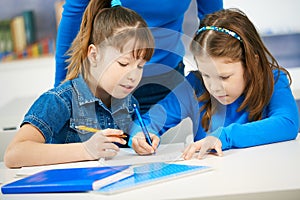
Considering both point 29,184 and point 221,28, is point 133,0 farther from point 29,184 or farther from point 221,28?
point 29,184

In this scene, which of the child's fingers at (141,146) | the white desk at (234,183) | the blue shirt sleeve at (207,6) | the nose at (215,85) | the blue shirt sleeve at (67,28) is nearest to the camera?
the white desk at (234,183)

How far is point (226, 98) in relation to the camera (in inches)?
60.4

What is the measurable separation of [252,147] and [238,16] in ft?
1.30

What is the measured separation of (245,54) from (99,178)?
0.65 metres

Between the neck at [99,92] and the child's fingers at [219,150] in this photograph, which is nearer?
the child's fingers at [219,150]

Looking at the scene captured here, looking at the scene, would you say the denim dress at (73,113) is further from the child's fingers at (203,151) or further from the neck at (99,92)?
the child's fingers at (203,151)

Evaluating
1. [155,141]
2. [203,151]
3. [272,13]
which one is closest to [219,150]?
[203,151]

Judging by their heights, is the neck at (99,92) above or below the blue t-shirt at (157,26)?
below

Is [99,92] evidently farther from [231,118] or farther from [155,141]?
[231,118]

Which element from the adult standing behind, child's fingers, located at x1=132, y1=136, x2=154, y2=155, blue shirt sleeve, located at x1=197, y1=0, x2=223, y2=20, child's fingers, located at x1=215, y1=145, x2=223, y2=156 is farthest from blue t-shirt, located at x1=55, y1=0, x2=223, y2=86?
child's fingers, located at x1=215, y1=145, x2=223, y2=156

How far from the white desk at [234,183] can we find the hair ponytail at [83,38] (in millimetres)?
421

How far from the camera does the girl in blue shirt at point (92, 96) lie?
1325mm

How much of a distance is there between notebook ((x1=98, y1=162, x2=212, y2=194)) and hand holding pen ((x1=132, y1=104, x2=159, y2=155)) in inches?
5.4

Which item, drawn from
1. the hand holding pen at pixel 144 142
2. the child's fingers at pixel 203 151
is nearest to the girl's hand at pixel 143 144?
the hand holding pen at pixel 144 142
